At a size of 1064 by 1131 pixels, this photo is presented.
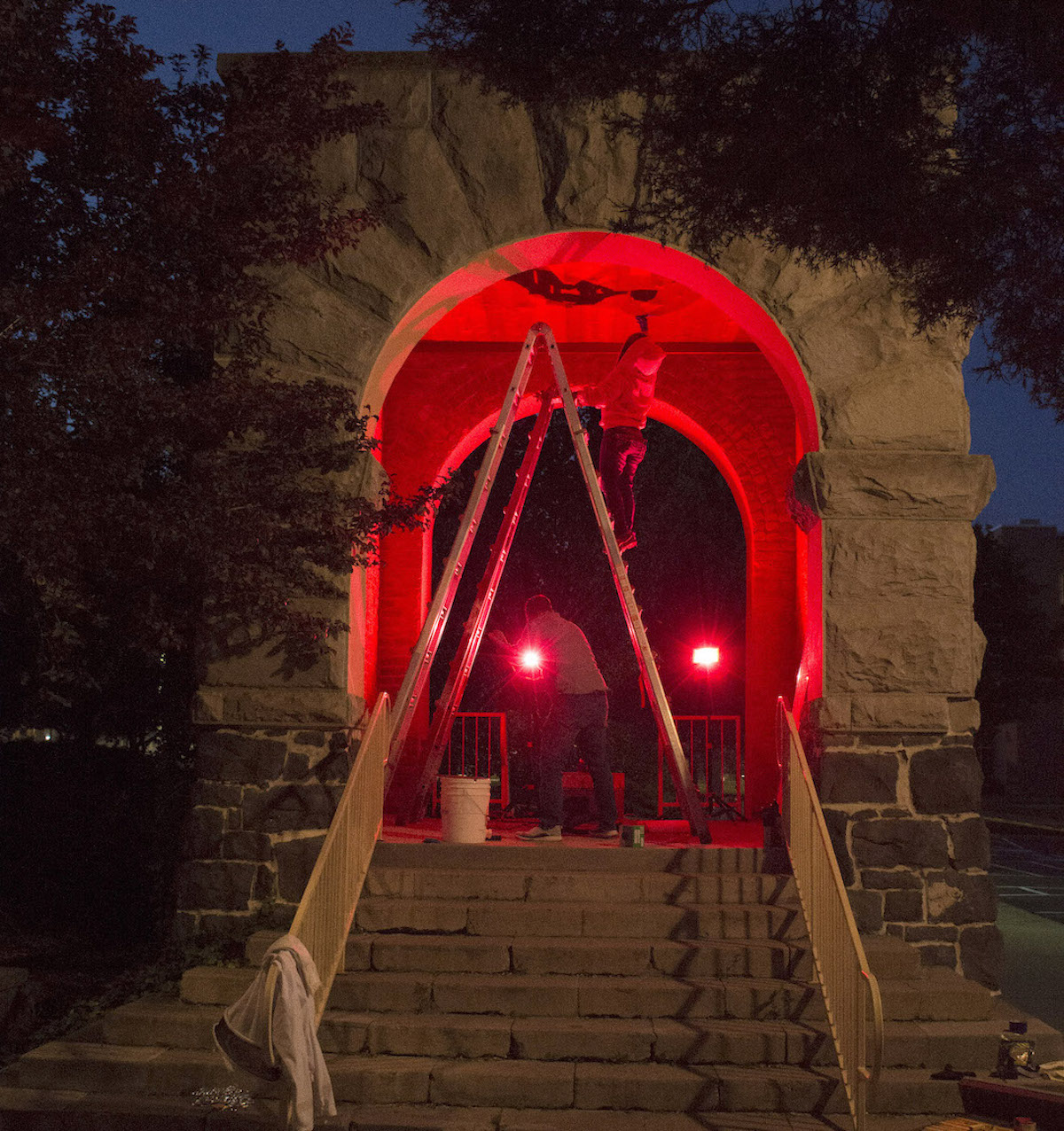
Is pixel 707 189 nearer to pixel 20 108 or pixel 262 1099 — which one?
pixel 20 108

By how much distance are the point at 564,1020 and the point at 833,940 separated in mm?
1475

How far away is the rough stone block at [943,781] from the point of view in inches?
293

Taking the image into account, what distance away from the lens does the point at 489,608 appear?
9250mm

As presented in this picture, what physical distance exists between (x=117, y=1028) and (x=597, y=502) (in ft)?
15.2

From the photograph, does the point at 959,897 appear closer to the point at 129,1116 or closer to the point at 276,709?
the point at 276,709

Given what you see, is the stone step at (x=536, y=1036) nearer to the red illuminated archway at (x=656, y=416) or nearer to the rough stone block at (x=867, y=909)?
the rough stone block at (x=867, y=909)

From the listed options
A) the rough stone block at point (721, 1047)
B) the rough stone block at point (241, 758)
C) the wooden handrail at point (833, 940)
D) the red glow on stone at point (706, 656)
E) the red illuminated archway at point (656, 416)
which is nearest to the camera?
the wooden handrail at point (833, 940)

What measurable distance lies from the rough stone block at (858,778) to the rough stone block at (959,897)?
55 cm

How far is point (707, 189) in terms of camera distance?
6230 mm

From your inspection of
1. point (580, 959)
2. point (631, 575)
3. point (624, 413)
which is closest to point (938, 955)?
point (580, 959)

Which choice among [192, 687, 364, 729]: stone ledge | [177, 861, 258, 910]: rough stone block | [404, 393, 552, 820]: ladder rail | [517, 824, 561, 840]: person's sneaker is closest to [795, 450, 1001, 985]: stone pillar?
[517, 824, 561, 840]: person's sneaker

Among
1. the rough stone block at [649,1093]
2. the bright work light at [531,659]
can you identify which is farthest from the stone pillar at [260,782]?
the rough stone block at [649,1093]

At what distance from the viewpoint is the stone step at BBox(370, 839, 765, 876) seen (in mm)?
7508

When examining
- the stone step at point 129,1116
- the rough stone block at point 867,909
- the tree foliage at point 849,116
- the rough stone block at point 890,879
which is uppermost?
the tree foliage at point 849,116
